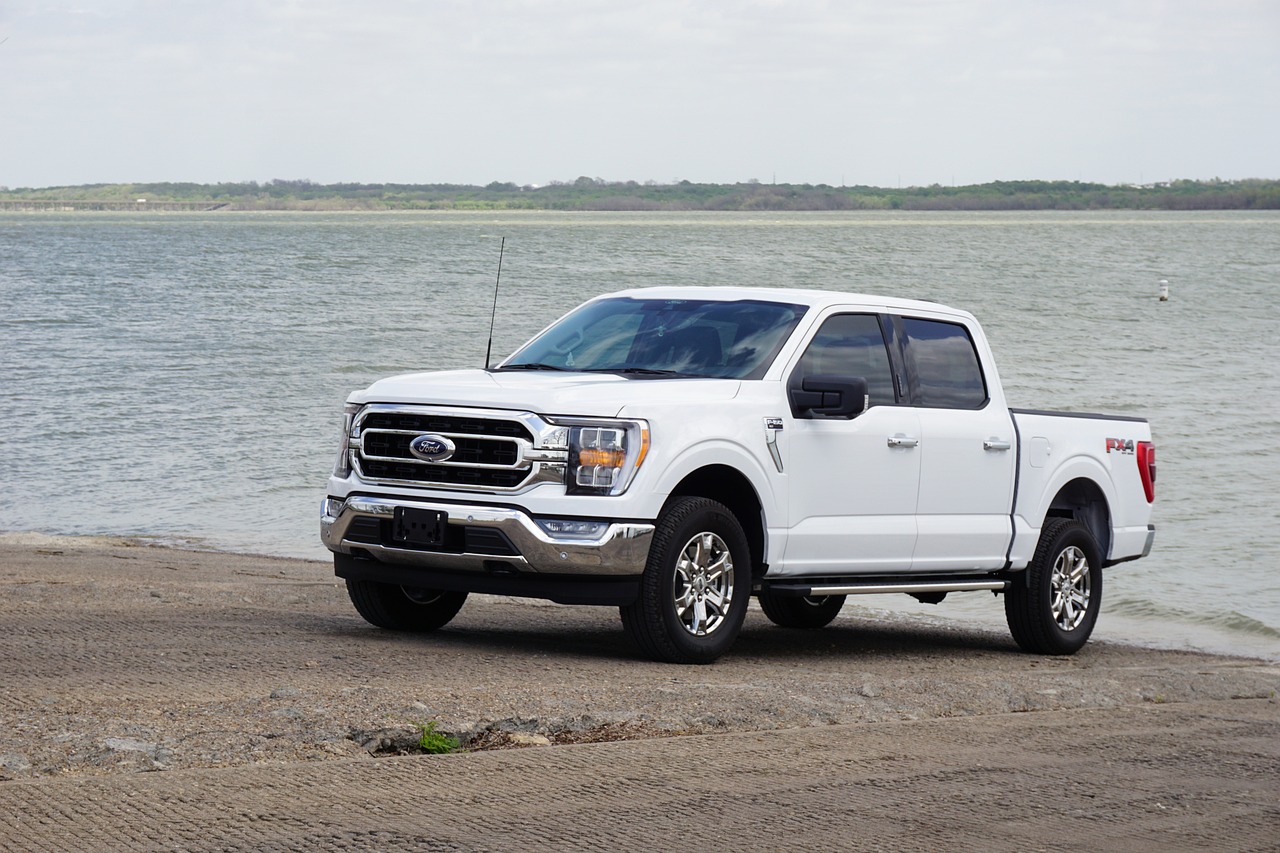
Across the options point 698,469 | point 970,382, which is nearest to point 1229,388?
point 970,382

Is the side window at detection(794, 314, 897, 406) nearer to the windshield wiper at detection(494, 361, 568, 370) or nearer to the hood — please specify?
the hood

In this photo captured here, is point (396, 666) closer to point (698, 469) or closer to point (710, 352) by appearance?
point (698, 469)

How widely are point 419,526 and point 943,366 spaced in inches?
135

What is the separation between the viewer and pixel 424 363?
1522 inches

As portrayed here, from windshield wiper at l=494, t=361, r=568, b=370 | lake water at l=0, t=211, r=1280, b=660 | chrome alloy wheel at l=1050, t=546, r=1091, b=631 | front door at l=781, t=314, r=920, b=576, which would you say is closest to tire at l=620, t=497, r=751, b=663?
front door at l=781, t=314, r=920, b=576

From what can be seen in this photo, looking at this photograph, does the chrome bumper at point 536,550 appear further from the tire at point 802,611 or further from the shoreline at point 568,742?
the tire at point 802,611

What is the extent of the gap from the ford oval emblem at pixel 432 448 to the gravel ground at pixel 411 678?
970 mm

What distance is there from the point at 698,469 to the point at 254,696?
2639 mm

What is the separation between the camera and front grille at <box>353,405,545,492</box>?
27.4ft

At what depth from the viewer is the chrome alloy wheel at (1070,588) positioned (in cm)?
1073

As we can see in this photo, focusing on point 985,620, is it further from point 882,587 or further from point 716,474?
point 716,474

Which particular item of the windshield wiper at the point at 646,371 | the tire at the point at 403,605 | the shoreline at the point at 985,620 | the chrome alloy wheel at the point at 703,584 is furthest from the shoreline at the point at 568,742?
the shoreline at the point at 985,620

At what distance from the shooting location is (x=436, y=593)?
31.7ft

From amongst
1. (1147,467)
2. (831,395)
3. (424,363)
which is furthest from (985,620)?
(424,363)
